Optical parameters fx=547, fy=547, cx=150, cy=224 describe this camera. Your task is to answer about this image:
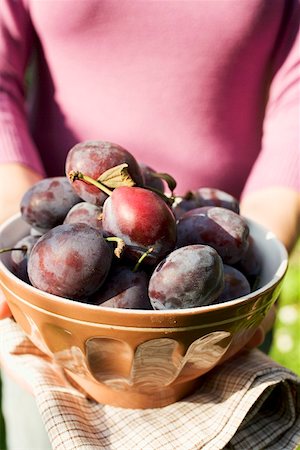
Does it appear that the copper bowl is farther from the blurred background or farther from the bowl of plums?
the blurred background

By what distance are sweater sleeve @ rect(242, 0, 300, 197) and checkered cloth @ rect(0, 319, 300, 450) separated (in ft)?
1.14

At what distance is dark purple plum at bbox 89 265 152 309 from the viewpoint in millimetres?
534

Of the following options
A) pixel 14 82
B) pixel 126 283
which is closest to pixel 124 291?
pixel 126 283

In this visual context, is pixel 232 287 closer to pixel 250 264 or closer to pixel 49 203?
pixel 250 264

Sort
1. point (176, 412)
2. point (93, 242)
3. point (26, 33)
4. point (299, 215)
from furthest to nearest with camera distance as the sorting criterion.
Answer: point (26, 33), point (299, 215), point (176, 412), point (93, 242)

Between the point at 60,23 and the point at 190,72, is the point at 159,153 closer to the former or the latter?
the point at 190,72

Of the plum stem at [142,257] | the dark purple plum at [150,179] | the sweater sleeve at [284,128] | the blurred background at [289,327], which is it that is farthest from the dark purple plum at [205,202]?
the blurred background at [289,327]

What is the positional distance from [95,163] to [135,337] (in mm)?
193

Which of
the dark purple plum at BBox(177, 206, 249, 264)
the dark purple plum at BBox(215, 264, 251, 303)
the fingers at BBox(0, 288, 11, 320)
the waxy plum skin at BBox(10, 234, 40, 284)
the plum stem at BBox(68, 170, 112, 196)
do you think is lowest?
the fingers at BBox(0, 288, 11, 320)

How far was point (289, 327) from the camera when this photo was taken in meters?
1.77

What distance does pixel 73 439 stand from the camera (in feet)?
1.88

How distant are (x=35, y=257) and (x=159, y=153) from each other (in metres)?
0.50

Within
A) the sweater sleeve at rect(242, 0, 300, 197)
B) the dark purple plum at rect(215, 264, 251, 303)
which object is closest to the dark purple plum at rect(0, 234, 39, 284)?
the dark purple plum at rect(215, 264, 251, 303)

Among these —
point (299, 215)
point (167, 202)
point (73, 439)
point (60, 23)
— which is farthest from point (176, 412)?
point (60, 23)
